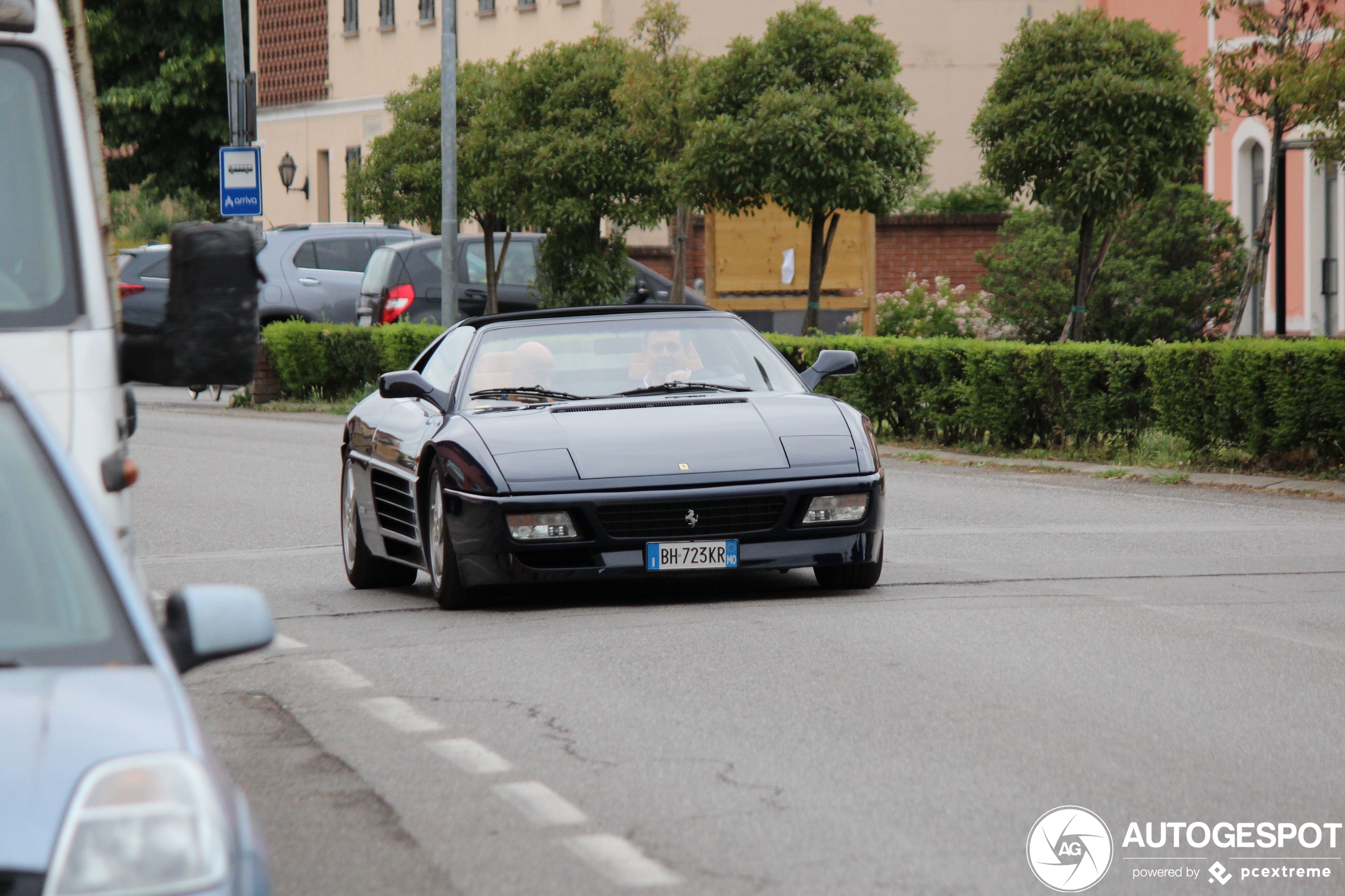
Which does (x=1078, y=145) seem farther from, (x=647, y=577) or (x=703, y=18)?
(x=703, y=18)

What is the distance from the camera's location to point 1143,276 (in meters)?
30.4

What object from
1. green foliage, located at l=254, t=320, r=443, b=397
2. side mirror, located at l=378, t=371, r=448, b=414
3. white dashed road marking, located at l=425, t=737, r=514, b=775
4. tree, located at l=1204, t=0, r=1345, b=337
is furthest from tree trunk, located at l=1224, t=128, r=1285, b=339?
white dashed road marking, located at l=425, t=737, r=514, b=775

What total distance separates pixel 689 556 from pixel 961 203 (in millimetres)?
33351

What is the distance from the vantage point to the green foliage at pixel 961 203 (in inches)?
1649

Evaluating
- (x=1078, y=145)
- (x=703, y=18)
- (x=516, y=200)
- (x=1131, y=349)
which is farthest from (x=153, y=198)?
(x=1131, y=349)

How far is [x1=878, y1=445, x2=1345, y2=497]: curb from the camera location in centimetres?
1594

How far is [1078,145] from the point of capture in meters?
22.4

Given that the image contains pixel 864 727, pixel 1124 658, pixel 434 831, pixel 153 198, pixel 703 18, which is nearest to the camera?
pixel 434 831

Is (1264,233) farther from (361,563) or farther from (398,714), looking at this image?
(398,714)

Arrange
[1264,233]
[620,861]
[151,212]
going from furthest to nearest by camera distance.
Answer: [151,212] < [1264,233] < [620,861]

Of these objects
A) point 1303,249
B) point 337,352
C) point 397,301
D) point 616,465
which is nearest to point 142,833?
point 616,465

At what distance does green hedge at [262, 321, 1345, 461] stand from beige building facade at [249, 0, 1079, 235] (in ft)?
59.3

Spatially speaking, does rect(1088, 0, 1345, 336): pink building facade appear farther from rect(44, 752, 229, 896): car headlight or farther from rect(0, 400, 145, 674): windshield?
rect(44, 752, 229, 896): car headlight

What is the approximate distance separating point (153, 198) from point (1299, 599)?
54465 mm
